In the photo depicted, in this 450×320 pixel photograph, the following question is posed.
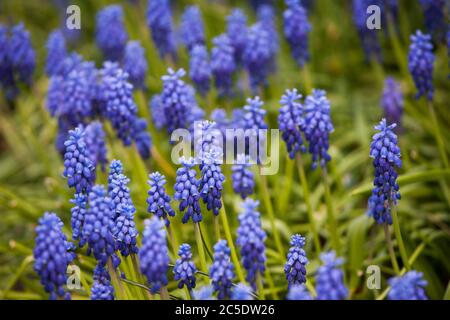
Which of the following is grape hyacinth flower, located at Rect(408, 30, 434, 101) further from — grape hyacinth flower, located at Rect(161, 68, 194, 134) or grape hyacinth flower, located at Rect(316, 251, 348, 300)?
grape hyacinth flower, located at Rect(316, 251, 348, 300)

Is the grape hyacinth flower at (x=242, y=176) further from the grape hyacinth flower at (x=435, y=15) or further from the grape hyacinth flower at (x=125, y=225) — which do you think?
the grape hyacinth flower at (x=435, y=15)

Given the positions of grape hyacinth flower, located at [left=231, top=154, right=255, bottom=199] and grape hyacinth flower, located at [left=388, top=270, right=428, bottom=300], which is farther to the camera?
grape hyacinth flower, located at [left=231, top=154, right=255, bottom=199]

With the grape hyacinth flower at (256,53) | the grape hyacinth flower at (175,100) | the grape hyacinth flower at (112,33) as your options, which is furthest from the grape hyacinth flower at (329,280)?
the grape hyacinth flower at (112,33)

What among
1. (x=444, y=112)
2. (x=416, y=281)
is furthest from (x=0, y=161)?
(x=416, y=281)

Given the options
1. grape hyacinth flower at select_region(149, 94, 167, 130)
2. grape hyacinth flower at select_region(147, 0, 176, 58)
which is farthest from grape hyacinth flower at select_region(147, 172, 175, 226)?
grape hyacinth flower at select_region(147, 0, 176, 58)

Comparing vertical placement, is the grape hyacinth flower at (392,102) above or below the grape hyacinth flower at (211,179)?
above

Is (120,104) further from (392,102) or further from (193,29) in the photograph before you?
(392,102)
